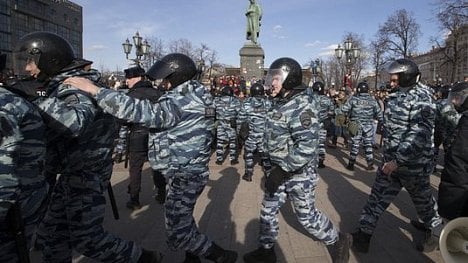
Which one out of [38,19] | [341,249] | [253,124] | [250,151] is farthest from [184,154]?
[38,19]

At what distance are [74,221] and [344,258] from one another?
2.53m

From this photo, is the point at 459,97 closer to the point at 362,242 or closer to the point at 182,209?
the point at 362,242

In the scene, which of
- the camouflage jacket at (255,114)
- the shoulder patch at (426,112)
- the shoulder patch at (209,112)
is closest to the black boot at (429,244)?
the shoulder patch at (426,112)

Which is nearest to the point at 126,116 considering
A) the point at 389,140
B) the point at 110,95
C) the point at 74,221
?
the point at 110,95

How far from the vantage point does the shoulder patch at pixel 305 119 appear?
11.4ft

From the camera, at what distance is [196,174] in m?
3.46

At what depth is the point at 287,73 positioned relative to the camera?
3.71 metres

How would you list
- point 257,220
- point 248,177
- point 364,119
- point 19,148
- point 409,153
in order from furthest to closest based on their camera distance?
point 364,119
point 248,177
point 257,220
point 409,153
point 19,148

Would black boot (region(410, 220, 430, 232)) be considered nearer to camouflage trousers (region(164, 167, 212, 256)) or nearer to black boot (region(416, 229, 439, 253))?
black boot (region(416, 229, 439, 253))

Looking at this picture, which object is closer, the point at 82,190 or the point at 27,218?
the point at 27,218

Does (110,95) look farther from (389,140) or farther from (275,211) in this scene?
(389,140)

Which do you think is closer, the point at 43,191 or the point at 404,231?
the point at 43,191

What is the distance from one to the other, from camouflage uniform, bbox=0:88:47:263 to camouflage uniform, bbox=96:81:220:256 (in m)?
1.14

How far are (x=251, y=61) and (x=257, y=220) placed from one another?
18.3 m
